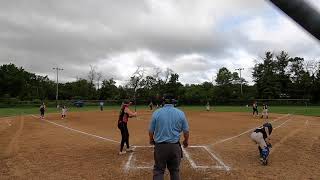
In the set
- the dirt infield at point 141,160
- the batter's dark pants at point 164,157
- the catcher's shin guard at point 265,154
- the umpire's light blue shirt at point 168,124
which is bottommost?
the dirt infield at point 141,160

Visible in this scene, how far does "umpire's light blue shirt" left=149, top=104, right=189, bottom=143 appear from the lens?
23.1 feet

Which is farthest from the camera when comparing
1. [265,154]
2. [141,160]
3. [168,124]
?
[141,160]

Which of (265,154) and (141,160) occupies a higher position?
(265,154)

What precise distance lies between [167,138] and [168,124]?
0.25m

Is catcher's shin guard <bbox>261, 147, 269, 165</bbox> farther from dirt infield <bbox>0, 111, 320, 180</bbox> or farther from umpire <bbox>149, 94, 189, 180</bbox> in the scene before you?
umpire <bbox>149, 94, 189, 180</bbox>

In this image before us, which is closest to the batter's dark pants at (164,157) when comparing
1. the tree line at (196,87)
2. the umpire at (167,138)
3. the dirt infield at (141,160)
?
the umpire at (167,138)

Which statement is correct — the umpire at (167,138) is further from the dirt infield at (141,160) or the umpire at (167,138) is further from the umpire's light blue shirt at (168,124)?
the dirt infield at (141,160)

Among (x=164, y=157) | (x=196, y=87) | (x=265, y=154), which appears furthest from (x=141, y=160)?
(x=196, y=87)

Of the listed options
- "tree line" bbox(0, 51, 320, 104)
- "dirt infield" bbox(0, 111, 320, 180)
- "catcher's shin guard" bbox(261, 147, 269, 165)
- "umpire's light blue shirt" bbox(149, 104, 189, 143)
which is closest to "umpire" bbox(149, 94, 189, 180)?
"umpire's light blue shirt" bbox(149, 104, 189, 143)

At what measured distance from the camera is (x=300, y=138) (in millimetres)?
18938

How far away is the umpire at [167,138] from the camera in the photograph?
6.99 m

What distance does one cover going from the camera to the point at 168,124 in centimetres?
710

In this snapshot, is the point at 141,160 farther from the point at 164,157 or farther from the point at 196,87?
the point at 196,87

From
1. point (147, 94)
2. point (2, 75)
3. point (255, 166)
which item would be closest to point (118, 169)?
point (255, 166)
